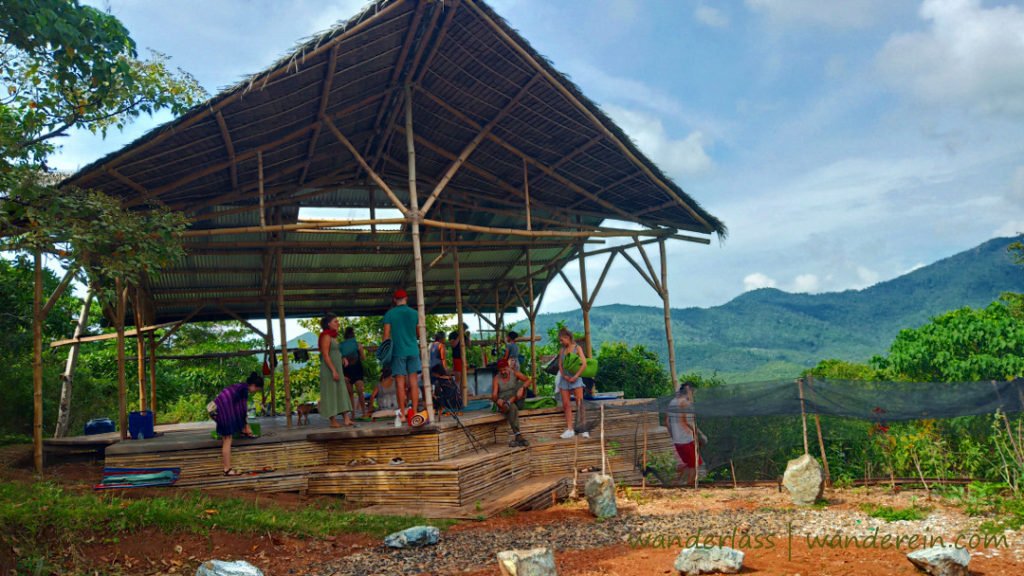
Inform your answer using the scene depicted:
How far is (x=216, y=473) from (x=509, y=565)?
509 centimetres

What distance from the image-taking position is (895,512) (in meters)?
6.64

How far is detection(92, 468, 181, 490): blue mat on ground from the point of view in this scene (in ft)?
26.1

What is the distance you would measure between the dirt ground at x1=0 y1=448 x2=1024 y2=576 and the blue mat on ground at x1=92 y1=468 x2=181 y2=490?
0.90 ft

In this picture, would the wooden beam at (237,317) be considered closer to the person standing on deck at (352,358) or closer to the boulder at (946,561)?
the person standing on deck at (352,358)

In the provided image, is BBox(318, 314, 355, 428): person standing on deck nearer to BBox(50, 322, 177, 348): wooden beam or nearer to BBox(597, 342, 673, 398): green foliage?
BBox(50, 322, 177, 348): wooden beam

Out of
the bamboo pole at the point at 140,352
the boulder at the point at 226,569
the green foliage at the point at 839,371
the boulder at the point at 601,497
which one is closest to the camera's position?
the boulder at the point at 226,569

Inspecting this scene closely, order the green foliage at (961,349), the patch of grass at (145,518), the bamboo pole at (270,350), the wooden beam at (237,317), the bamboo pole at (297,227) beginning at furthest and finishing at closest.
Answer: the wooden beam at (237,317) < the green foliage at (961,349) < the bamboo pole at (270,350) < the bamboo pole at (297,227) < the patch of grass at (145,518)

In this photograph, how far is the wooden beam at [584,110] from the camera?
8.51 metres

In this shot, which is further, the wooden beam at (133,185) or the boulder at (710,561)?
the wooden beam at (133,185)

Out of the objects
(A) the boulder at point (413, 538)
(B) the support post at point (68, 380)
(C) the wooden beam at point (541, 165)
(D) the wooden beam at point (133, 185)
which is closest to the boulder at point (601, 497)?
(A) the boulder at point (413, 538)

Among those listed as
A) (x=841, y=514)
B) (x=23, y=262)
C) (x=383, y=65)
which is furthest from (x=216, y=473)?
(x=841, y=514)

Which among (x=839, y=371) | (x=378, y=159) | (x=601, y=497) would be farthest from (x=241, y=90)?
(x=839, y=371)

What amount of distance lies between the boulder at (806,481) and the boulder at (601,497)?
1.95 m

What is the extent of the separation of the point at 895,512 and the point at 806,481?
1.02 meters
